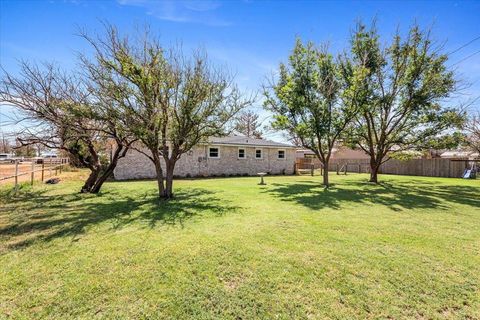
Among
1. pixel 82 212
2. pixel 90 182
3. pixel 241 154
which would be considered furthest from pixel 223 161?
pixel 82 212

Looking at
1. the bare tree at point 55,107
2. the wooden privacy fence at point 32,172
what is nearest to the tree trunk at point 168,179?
the bare tree at point 55,107

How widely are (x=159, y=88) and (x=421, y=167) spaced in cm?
2401

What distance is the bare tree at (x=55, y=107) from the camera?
26.8 feet

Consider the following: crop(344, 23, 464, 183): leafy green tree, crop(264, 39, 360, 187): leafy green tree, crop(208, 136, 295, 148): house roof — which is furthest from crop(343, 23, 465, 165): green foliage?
crop(208, 136, 295, 148): house roof

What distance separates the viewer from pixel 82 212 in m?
7.09

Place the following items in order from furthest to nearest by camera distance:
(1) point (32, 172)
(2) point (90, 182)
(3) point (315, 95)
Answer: (3) point (315, 95) → (1) point (32, 172) → (2) point (90, 182)

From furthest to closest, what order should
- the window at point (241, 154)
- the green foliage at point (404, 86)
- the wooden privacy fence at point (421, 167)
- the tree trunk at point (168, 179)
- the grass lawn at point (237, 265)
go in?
the wooden privacy fence at point (421, 167)
the window at point (241, 154)
the green foliage at point (404, 86)
the tree trunk at point (168, 179)
the grass lawn at point (237, 265)

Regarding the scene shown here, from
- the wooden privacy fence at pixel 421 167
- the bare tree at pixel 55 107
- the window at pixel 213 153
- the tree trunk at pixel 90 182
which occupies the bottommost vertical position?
the tree trunk at pixel 90 182

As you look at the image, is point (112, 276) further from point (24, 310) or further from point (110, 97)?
point (110, 97)

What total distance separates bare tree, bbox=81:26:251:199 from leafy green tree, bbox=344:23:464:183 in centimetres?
795

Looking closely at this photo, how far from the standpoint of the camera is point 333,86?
13195mm

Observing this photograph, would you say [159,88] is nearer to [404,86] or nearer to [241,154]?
[241,154]

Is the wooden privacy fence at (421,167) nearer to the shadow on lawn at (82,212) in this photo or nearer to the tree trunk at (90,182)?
the shadow on lawn at (82,212)

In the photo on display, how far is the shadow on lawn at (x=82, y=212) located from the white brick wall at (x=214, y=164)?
267 inches
